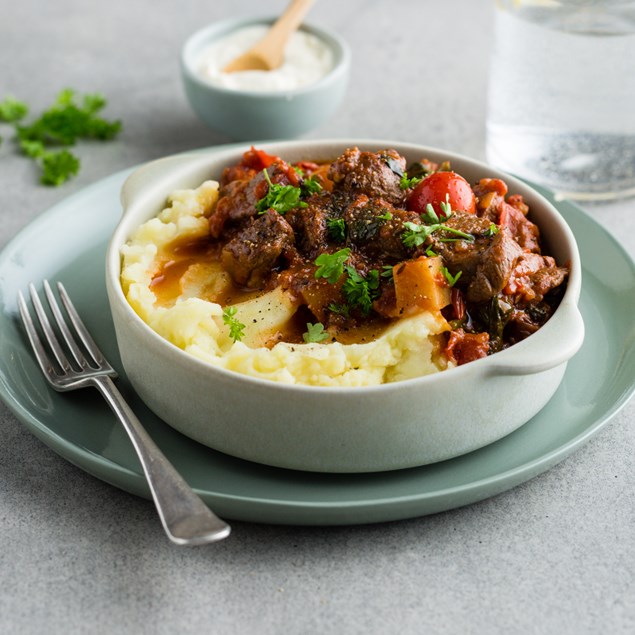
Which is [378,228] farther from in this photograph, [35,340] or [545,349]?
[35,340]

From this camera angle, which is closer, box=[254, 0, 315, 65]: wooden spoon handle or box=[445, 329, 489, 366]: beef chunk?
box=[445, 329, 489, 366]: beef chunk

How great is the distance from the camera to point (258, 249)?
5344mm

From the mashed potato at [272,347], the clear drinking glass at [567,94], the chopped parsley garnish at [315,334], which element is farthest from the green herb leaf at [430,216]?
the clear drinking glass at [567,94]

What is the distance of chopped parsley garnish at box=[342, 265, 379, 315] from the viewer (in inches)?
198

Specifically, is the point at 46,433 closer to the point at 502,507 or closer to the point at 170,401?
the point at 170,401

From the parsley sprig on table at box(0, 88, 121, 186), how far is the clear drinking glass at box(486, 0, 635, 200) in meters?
3.49

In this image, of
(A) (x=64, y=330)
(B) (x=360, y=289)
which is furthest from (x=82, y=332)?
(B) (x=360, y=289)

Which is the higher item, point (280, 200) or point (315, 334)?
point (280, 200)

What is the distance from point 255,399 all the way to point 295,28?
5406 mm

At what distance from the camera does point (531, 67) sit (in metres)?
7.63

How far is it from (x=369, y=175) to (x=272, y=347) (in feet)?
4.13

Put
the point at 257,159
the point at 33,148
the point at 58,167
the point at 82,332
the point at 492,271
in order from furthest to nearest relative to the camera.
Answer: the point at 33,148, the point at 58,167, the point at 257,159, the point at 82,332, the point at 492,271

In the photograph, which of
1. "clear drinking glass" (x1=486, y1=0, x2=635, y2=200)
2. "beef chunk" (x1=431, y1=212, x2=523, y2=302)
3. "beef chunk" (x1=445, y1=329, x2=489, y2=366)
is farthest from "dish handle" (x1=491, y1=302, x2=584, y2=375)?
"clear drinking glass" (x1=486, y1=0, x2=635, y2=200)

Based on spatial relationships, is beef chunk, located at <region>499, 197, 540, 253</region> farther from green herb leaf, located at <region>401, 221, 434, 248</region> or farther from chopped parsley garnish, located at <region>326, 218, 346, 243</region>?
chopped parsley garnish, located at <region>326, 218, 346, 243</region>
